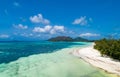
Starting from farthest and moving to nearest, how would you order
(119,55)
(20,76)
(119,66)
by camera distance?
(119,55) → (119,66) → (20,76)

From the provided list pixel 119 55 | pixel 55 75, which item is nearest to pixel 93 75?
pixel 55 75

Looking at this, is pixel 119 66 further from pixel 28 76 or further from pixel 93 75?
pixel 28 76

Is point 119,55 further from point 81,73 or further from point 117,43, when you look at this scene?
point 81,73

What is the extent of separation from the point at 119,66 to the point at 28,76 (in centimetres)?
1017

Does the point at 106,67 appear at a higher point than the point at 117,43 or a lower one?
lower

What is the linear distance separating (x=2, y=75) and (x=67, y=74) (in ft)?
20.4

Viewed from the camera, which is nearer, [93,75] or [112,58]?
[93,75]

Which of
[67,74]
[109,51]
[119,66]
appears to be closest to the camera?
[67,74]

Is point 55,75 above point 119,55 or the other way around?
the other way around

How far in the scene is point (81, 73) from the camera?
789 inches

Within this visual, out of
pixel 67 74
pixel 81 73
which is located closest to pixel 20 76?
pixel 67 74

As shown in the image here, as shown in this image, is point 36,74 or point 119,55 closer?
point 36,74

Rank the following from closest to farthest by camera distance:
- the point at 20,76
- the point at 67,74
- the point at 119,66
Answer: the point at 20,76 < the point at 67,74 < the point at 119,66

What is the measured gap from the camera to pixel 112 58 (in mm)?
27547
